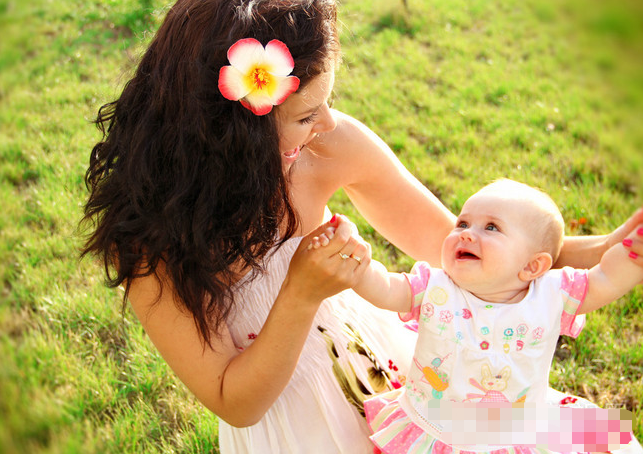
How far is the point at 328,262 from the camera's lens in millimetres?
1222

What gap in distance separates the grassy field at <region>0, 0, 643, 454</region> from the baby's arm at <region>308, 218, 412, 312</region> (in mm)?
622

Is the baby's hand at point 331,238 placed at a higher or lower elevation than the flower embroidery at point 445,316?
higher

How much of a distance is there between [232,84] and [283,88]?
4.1 inches

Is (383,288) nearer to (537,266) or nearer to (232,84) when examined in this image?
(537,266)

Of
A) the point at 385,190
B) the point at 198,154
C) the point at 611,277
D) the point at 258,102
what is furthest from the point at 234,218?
the point at 611,277

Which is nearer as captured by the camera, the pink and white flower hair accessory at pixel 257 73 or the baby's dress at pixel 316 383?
the pink and white flower hair accessory at pixel 257 73

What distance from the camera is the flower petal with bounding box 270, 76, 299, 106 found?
1.21 meters

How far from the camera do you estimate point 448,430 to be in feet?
4.36

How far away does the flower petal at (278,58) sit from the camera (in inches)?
46.7

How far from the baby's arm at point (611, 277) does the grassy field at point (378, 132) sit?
0.40 metres

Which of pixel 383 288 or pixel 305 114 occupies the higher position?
pixel 305 114

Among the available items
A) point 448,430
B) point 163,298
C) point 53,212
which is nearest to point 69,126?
point 53,212

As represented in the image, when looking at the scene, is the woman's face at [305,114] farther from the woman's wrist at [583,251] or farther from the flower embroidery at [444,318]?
the woman's wrist at [583,251]

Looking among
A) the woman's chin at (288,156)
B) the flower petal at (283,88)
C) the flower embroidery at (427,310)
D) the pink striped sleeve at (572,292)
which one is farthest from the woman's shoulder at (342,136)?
the pink striped sleeve at (572,292)
